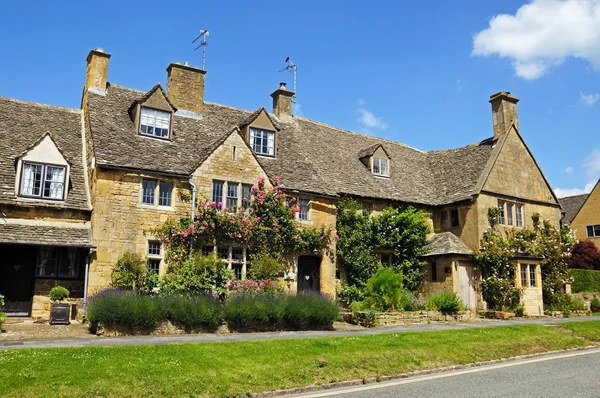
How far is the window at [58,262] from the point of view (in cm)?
2116

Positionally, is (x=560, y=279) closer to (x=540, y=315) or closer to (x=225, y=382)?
(x=540, y=315)

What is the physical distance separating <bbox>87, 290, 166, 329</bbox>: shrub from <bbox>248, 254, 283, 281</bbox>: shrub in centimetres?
647

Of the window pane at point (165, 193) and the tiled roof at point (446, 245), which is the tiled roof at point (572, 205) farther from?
the window pane at point (165, 193)

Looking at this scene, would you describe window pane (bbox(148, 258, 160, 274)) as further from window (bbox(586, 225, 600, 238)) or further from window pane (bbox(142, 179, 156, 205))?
window (bbox(586, 225, 600, 238))

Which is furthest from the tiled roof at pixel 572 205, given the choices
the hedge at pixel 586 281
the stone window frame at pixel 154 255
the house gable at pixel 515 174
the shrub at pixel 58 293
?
the shrub at pixel 58 293

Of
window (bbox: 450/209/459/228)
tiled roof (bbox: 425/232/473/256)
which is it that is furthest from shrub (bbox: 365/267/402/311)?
window (bbox: 450/209/459/228)

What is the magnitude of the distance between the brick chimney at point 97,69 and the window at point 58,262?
347 inches

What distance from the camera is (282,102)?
3316cm

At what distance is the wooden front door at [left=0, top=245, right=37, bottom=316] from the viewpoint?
20.7m

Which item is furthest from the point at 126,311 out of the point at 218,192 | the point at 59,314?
the point at 218,192

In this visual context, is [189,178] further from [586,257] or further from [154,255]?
[586,257]

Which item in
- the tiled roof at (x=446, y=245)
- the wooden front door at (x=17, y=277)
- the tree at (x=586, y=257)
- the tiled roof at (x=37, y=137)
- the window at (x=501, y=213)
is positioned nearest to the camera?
the wooden front door at (x=17, y=277)

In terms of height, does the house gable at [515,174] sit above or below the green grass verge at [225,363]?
above

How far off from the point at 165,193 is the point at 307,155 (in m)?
10.0
